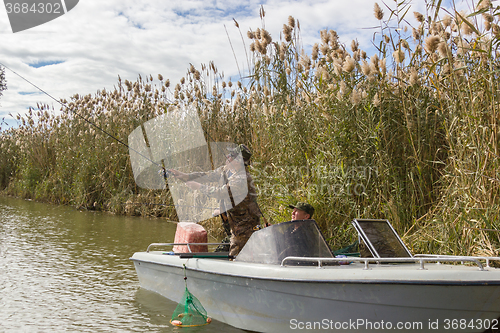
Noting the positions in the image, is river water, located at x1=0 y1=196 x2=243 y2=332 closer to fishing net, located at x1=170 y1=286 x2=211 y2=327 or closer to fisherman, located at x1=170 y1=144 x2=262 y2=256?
fishing net, located at x1=170 y1=286 x2=211 y2=327

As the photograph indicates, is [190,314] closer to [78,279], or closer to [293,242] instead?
[293,242]

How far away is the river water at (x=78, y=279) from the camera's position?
3957mm

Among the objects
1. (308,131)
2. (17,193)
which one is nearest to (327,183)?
(308,131)

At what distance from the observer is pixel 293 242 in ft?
12.2

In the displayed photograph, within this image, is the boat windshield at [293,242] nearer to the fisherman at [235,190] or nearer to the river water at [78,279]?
the fisherman at [235,190]

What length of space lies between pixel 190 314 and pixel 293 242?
4.04 ft

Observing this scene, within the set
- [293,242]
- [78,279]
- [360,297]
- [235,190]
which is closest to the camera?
[360,297]

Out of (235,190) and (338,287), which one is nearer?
(338,287)

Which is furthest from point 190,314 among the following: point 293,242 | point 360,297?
point 360,297

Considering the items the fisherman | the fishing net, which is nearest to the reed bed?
the fisherman

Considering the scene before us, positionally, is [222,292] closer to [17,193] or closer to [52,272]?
[52,272]

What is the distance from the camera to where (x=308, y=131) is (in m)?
6.23

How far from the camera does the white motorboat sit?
2.94 metres

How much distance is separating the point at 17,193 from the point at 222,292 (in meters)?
14.7
